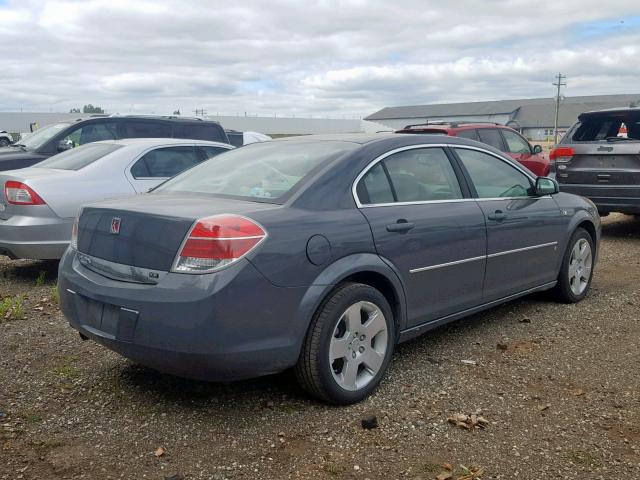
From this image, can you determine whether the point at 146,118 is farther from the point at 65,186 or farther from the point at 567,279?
the point at 567,279

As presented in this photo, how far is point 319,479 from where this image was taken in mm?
3098

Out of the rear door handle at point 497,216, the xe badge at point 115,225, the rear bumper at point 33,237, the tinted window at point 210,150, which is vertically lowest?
the rear bumper at point 33,237

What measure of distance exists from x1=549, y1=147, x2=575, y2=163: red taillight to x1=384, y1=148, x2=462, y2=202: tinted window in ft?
17.2

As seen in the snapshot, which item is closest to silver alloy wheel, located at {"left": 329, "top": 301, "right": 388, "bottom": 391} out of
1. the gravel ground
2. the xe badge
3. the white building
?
the gravel ground

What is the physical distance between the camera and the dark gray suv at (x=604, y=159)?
883 centimetres

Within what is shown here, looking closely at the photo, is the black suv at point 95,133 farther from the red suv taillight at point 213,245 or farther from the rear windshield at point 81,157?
the red suv taillight at point 213,245

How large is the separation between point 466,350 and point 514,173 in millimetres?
1562

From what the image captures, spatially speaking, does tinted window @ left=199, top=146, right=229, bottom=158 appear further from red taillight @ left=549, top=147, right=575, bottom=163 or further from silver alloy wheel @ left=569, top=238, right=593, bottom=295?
red taillight @ left=549, top=147, right=575, bottom=163

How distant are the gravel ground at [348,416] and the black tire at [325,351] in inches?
4.2

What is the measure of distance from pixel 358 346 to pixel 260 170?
4.25 feet

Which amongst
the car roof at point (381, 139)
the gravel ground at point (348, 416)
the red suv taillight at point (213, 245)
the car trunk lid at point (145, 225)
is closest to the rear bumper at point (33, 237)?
the gravel ground at point (348, 416)

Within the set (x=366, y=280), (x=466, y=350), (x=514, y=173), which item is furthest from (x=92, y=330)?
(x=514, y=173)

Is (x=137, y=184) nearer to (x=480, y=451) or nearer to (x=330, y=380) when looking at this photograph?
(x=330, y=380)

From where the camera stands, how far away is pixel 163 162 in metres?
7.67
